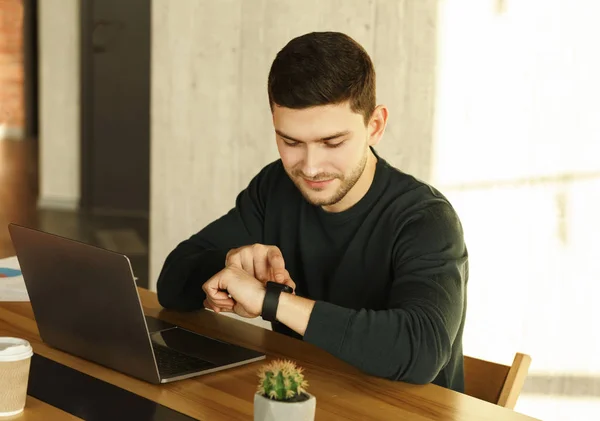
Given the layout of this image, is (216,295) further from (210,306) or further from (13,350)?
(13,350)

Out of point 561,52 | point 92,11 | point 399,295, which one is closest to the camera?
point 399,295

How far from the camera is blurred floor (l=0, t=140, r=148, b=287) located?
5535mm

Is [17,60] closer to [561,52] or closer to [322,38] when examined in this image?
[561,52]

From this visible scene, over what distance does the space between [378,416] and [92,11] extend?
540 centimetres

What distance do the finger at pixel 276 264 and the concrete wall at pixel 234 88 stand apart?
5.25 feet

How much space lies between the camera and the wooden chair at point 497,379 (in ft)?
5.66

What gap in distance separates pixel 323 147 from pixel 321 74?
145 millimetres

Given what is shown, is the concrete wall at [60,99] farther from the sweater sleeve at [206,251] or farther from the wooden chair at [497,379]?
the wooden chair at [497,379]

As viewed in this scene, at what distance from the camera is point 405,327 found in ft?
5.32

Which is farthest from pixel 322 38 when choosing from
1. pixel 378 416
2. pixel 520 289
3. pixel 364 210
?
pixel 520 289

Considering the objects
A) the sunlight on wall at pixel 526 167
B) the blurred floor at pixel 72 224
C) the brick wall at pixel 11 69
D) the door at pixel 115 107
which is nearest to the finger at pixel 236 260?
the sunlight on wall at pixel 526 167

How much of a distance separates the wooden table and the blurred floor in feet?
10.8

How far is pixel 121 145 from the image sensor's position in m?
6.44

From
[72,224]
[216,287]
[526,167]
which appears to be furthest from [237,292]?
[72,224]
